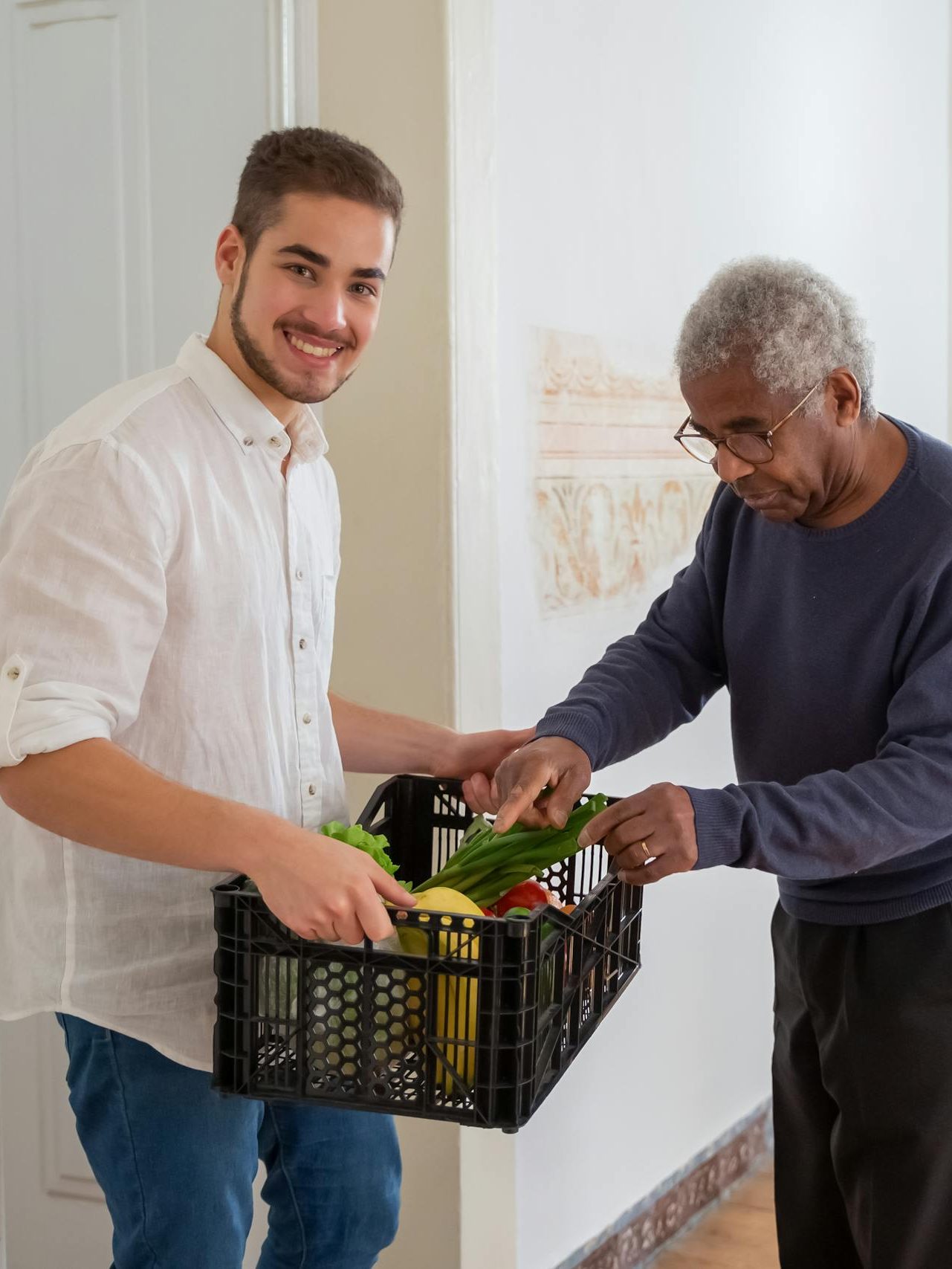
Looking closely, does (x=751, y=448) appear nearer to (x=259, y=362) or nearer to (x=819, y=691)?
(x=819, y=691)

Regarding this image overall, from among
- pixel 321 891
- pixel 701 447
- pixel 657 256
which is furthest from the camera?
pixel 657 256

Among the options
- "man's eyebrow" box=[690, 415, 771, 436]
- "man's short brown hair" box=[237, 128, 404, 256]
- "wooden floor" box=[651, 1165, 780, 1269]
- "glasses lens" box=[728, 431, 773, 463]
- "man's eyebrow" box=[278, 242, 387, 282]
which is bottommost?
"wooden floor" box=[651, 1165, 780, 1269]

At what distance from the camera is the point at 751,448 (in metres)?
1.73

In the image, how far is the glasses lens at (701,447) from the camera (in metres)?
1.80

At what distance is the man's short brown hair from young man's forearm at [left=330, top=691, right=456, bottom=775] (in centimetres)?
64

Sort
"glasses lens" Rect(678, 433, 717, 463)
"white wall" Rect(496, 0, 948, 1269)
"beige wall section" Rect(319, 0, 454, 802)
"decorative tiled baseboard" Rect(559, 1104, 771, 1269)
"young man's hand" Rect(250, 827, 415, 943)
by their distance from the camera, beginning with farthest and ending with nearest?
1. "decorative tiled baseboard" Rect(559, 1104, 771, 1269)
2. "white wall" Rect(496, 0, 948, 1269)
3. "beige wall section" Rect(319, 0, 454, 802)
4. "glasses lens" Rect(678, 433, 717, 463)
5. "young man's hand" Rect(250, 827, 415, 943)

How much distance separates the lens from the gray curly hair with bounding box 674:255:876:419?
169 centimetres

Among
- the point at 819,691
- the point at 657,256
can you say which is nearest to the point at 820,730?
the point at 819,691

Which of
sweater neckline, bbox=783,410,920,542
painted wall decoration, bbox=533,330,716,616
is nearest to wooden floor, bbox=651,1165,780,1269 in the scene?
painted wall decoration, bbox=533,330,716,616

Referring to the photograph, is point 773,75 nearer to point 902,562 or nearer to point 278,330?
point 902,562

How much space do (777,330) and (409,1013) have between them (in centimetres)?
91

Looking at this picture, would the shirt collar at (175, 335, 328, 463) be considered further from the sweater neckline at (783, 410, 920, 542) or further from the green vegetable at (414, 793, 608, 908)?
the sweater neckline at (783, 410, 920, 542)

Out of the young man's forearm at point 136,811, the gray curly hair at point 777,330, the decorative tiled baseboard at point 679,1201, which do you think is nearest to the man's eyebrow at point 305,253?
the gray curly hair at point 777,330

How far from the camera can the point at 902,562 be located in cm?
175
